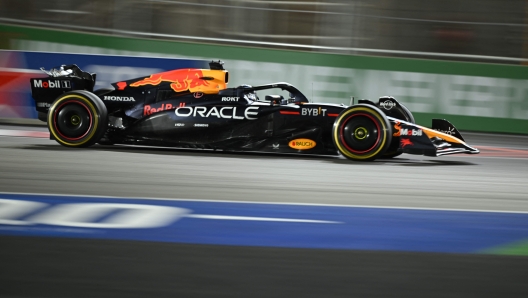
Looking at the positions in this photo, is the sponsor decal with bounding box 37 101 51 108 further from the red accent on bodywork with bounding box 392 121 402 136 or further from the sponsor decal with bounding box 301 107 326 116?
the red accent on bodywork with bounding box 392 121 402 136

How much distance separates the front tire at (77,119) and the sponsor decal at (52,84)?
24 cm

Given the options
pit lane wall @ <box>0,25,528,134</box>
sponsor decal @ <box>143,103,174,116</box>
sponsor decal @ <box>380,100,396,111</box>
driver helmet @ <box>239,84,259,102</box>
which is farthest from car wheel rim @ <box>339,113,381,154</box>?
pit lane wall @ <box>0,25,528,134</box>

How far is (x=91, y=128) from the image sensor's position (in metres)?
8.83

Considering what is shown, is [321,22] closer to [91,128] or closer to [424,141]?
[424,141]

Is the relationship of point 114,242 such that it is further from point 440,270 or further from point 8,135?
point 8,135

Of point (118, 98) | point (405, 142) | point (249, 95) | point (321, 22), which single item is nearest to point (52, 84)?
point (118, 98)

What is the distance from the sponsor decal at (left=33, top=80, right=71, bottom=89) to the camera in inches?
363

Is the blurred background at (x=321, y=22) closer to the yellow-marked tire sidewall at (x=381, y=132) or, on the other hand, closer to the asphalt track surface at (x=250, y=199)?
the asphalt track surface at (x=250, y=199)

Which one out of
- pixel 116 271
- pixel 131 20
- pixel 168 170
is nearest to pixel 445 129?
pixel 168 170

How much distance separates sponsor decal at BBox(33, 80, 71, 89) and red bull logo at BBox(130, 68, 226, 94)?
798mm

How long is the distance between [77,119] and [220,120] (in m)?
1.67

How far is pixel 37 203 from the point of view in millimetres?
5207

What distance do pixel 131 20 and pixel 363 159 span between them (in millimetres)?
9814

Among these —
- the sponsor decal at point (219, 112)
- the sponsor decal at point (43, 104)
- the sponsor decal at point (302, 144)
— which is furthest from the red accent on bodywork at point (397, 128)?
the sponsor decal at point (43, 104)
